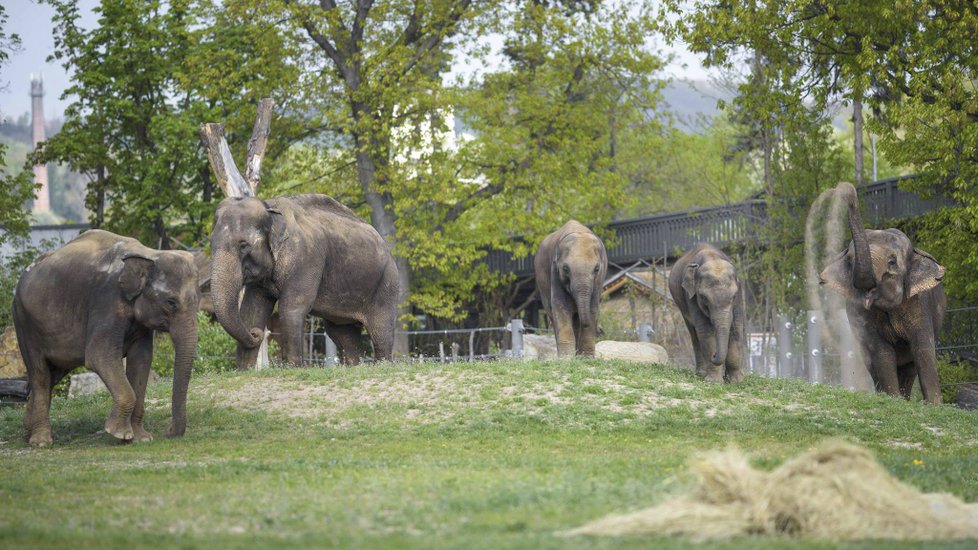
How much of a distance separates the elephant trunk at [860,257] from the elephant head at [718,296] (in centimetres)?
198

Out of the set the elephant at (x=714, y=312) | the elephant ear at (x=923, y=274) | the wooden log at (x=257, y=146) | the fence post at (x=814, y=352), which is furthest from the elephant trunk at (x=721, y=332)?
the wooden log at (x=257, y=146)

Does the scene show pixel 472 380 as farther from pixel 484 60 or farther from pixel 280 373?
pixel 484 60

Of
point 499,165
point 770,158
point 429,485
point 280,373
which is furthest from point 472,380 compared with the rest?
point 499,165

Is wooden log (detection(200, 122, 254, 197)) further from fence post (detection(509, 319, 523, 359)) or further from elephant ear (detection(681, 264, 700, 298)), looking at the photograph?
elephant ear (detection(681, 264, 700, 298))

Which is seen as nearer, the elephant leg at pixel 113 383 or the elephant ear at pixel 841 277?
the elephant leg at pixel 113 383

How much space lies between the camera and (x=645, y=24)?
4453cm

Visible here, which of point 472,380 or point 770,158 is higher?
point 770,158

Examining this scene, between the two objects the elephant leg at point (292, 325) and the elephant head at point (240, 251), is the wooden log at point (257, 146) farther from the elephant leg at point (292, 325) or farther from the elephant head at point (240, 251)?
the elephant head at point (240, 251)

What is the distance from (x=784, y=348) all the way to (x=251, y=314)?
1090cm

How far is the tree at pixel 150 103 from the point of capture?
44781mm

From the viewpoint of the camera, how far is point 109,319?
654 inches

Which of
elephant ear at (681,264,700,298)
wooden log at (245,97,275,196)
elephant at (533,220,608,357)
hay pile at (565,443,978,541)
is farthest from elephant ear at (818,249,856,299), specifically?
wooden log at (245,97,275,196)

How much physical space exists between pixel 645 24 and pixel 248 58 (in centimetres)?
1315

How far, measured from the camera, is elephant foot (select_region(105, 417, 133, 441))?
54.0 feet
